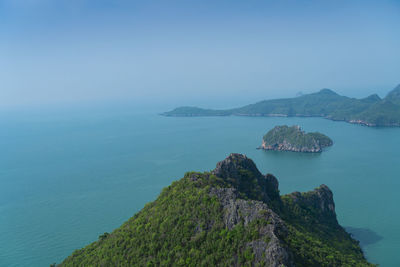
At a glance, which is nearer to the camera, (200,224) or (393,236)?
(200,224)

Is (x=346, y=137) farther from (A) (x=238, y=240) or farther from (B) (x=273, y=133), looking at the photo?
(A) (x=238, y=240)

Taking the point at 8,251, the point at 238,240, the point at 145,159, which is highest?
the point at 238,240

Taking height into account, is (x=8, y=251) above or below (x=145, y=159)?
below

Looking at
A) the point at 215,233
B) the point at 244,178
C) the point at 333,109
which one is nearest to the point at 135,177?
the point at 244,178

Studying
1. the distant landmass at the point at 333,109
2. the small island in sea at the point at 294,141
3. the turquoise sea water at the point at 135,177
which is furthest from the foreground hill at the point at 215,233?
the distant landmass at the point at 333,109

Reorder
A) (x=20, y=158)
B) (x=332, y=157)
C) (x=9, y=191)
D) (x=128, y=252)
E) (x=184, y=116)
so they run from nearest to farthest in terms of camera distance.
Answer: (x=128, y=252), (x=9, y=191), (x=332, y=157), (x=20, y=158), (x=184, y=116)

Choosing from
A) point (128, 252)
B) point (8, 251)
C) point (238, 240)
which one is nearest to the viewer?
point (238, 240)

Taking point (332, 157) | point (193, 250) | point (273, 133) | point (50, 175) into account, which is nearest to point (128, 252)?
point (193, 250)
